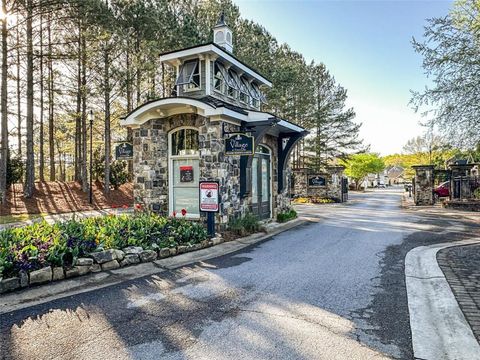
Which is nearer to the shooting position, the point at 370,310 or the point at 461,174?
the point at 370,310

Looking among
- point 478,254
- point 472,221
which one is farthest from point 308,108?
point 478,254

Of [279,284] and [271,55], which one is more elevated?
[271,55]

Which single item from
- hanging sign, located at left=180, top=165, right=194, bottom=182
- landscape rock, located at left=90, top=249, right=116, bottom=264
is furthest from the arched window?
landscape rock, located at left=90, top=249, right=116, bottom=264

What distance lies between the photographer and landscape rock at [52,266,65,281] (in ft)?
16.0

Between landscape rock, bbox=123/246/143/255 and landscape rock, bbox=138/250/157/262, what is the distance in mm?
73

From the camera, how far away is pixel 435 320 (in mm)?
3707

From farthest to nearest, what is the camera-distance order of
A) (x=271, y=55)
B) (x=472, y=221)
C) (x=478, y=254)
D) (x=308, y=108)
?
(x=308, y=108)
(x=271, y=55)
(x=472, y=221)
(x=478, y=254)

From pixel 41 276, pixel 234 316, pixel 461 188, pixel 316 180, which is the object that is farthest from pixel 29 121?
pixel 461 188

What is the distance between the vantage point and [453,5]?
12.1 metres

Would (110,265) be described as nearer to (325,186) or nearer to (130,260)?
(130,260)

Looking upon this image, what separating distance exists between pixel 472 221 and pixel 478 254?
6.41m

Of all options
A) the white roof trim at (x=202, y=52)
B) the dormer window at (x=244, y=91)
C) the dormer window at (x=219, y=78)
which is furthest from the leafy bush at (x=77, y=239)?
the dormer window at (x=244, y=91)

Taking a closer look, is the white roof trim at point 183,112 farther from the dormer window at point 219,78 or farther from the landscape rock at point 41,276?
the landscape rock at point 41,276

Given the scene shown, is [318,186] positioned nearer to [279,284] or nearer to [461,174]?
[461,174]
